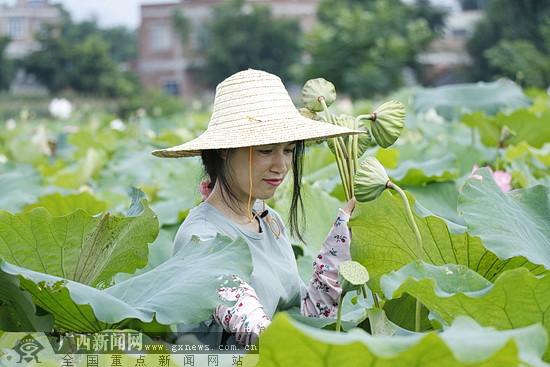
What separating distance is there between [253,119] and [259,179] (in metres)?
0.09

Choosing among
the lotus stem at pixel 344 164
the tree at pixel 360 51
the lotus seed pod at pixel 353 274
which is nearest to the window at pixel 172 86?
the tree at pixel 360 51

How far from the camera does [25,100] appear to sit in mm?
26234

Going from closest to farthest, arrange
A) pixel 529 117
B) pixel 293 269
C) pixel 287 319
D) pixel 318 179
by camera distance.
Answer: pixel 287 319, pixel 293 269, pixel 318 179, pixel 529 117

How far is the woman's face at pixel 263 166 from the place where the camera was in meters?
1.66

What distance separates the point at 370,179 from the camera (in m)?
1.44

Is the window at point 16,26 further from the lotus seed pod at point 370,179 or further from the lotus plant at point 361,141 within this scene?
the lotus seed pod at point 370,179

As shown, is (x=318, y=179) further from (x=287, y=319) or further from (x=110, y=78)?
(x=110, y=78)

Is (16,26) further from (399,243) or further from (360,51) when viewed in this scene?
(399,243)

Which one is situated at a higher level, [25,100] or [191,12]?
[191,12]

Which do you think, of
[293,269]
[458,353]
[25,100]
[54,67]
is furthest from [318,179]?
[54,67]

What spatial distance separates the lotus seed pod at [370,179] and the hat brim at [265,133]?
114 mm

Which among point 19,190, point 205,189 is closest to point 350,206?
point 205,189

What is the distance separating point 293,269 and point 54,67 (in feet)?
111

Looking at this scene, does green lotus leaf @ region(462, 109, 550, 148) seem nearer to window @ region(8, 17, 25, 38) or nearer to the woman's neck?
the woman's neck
